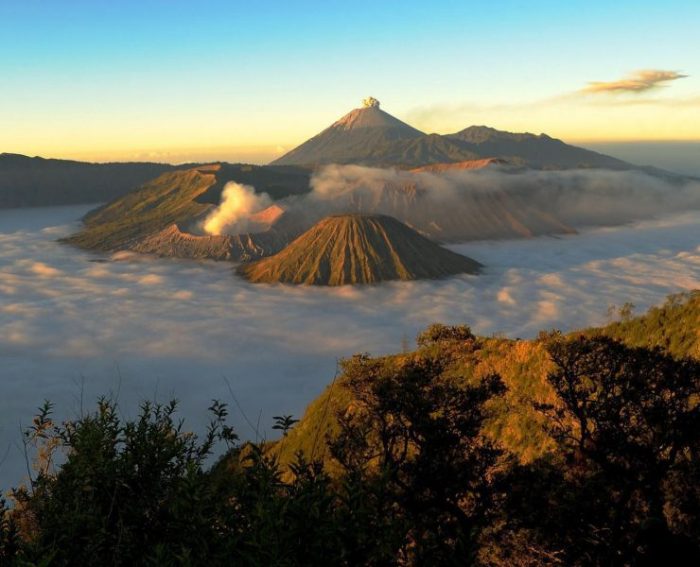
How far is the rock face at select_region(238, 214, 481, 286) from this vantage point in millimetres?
162875

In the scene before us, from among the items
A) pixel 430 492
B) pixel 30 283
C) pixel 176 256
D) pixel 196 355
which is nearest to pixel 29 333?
pixel 196 355

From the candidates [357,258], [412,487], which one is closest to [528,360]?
[412,487]

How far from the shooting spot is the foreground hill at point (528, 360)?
22812mm

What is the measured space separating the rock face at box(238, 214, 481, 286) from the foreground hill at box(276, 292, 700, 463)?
129 m

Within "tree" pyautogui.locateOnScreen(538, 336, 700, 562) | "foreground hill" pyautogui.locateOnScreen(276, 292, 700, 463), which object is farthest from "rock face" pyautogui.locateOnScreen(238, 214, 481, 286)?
"tree" pyautogui.locateOnScreen(538, 336, 700, 562)

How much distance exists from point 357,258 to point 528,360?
13918 centimetres

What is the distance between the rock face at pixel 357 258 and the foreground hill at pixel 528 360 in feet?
423

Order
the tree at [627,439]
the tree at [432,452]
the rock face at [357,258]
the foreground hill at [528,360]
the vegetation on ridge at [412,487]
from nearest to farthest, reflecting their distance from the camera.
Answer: the vegetation on ridge at [412,487], the tree at [627,439], the tree at [432,452], the foreground hill at [528,360], the rock face at [357,258]

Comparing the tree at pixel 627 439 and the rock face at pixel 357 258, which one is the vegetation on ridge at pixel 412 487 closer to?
the tree at pixel 627 439

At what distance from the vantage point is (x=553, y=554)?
645 inches

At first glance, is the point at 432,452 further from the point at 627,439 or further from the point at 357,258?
the point at 357,258

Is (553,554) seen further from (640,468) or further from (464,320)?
(464,320)

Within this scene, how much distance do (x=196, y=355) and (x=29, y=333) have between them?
135 ft

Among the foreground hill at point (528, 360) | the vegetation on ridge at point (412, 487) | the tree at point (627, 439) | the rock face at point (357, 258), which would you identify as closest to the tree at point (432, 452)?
the vegetation on ridge at point (412, 487)
